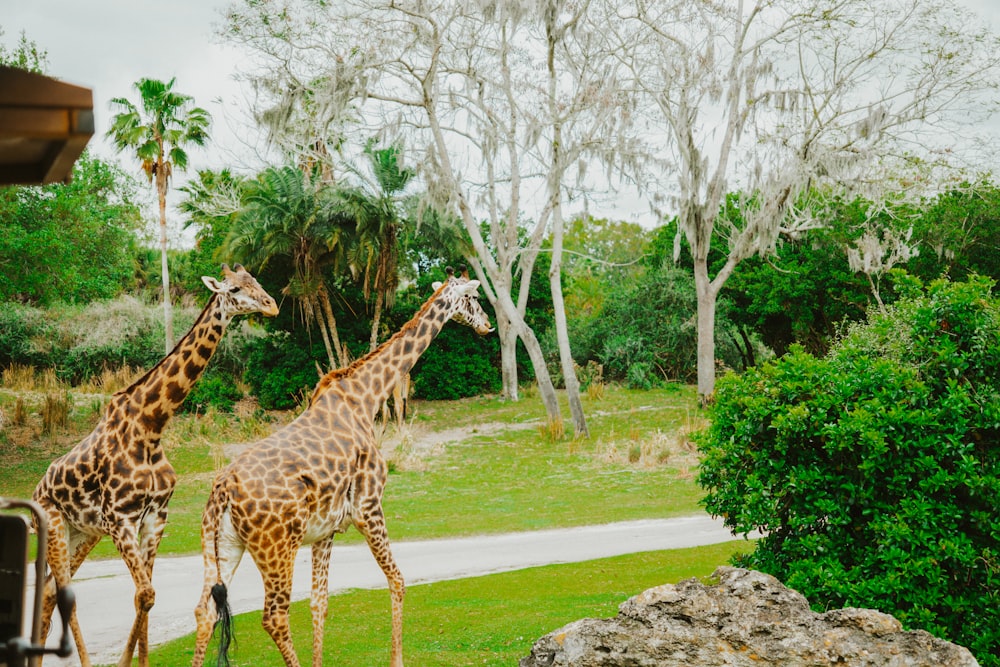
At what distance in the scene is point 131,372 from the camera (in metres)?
29.7

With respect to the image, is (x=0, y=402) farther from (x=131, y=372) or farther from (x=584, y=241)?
(x=584, y=241)

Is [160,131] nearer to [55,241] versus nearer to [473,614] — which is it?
[55,241]

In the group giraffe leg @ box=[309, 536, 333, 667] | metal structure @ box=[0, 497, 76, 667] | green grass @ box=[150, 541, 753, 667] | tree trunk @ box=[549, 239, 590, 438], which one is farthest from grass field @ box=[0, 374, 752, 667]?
metal structure @ box=[0, 497, 76, 667]

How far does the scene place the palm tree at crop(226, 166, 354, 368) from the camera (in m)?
25.0

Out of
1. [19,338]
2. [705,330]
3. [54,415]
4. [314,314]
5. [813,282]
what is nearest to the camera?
[54,415]

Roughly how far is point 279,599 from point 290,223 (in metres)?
20.3

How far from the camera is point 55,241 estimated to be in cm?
2095

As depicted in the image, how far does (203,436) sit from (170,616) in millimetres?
14713

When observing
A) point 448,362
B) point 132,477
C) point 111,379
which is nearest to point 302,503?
point 132,477

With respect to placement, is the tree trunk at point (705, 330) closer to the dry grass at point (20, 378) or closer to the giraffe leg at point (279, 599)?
the dry grass at point (20, 378)

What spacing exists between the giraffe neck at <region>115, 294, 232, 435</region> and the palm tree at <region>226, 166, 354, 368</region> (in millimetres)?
18208

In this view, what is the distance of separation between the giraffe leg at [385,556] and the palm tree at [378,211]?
18737mm

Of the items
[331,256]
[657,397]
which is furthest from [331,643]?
[657,397]

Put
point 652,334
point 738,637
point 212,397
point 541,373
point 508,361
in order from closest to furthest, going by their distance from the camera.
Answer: point 738,637
point 541,373
point 212,397
point 508,361
point 652,334
